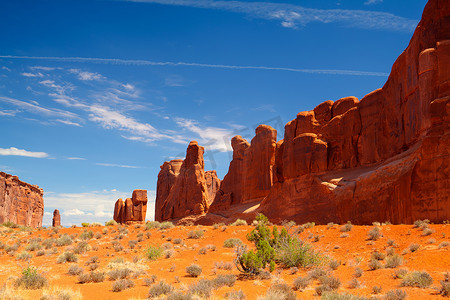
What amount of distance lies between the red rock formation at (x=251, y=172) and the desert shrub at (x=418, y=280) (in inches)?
1546

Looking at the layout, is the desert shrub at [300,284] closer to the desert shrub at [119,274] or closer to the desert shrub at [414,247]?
the desert shrub at [119,274]

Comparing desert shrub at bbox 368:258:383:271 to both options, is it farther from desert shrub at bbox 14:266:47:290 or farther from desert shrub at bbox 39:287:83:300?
desert shrub at bbox 14:266:47:290

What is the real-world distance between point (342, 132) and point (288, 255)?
24.3 m

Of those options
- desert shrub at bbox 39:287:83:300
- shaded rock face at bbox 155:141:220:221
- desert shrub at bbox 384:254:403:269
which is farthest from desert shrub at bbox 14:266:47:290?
shaded rock face at bbox 155:141:220:221

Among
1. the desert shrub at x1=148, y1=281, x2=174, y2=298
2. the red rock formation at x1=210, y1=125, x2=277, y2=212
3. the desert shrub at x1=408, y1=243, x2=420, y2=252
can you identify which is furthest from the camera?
the red rock formation at x1=210, y1=125, x2=277, y2=212

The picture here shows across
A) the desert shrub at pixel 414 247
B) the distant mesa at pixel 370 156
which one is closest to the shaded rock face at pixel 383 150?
the distant mesa at pixel 370 156

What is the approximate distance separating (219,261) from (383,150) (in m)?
21.0

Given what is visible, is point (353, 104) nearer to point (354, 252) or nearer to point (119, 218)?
point (354, 252)

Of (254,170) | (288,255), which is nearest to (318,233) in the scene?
(288,255)

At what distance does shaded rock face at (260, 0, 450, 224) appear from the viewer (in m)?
21.8

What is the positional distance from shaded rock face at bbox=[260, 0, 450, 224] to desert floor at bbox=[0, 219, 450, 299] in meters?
4.15

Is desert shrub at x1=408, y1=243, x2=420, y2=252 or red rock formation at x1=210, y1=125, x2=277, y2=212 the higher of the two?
red rock formation at x1=210, y1=125, x2=277, y2=212

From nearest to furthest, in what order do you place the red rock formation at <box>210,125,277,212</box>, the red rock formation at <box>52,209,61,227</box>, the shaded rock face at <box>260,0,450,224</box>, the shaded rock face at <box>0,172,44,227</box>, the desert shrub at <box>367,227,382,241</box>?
the desert shrub at <box>367,227,382,241</box>, the shaded rock face at <box>260,0,450,224</box>, the red rock formation at <box>210,125,277,212</box>, the shaded rock face at <box>0,172,44,227</box>, the red rock formation at <box>52,209,61,227</box>

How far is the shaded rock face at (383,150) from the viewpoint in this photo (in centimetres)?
2180
